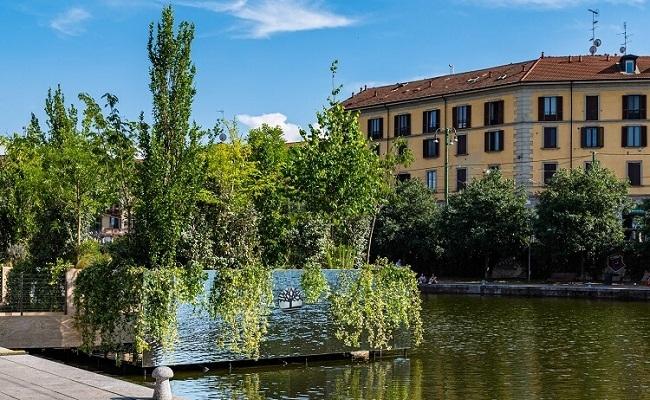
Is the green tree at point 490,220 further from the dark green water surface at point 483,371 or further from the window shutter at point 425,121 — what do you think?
the dark green water surface at point 483,371

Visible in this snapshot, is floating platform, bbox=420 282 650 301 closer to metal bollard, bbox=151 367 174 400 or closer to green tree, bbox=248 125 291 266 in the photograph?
green tree, bbox=248 125 291 266

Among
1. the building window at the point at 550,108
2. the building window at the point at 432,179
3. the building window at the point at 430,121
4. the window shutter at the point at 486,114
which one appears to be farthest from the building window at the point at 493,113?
the building window at the point at 432,179

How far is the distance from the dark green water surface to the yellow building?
3968cm

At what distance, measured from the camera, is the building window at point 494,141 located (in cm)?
8019

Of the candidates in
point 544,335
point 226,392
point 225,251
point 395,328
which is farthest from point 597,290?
point 226,392

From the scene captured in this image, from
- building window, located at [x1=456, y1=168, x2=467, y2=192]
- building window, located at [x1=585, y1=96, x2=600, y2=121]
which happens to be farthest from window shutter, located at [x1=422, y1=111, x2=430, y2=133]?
building window, located at [x1=585, y1=96, x2=600, y2=121]

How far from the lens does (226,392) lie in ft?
70.5

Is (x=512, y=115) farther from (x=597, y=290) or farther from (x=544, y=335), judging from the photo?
(x=544, y=335)

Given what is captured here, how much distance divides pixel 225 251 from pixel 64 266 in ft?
15.9

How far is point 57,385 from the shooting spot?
Result: 17875 mm

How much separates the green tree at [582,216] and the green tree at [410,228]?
9779 mm

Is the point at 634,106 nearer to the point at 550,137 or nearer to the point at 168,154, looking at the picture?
the point at 550,137

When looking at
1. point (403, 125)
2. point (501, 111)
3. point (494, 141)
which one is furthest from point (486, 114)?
point (403, 125)

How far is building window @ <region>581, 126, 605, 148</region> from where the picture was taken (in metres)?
77.5
